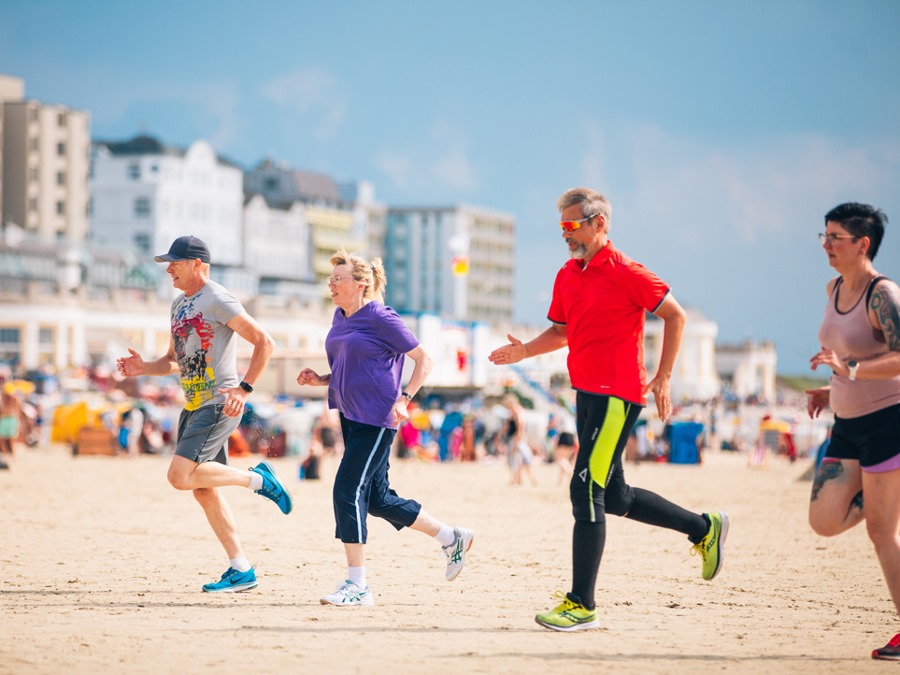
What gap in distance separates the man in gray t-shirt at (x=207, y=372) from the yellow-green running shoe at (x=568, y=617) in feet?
5.68

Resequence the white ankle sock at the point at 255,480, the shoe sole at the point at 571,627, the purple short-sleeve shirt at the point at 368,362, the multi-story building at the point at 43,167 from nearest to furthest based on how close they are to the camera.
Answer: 1. the shoe sole at the point at 571,627
2. the purple short-sleeve shirt at the point at 368,362
3. the white ankle sock at the point at 255,480
4. the multi-story building at the point at 43,167

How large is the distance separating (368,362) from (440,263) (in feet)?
467

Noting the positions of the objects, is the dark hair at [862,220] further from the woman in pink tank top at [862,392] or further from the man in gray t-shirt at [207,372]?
the man in gray t-shirt at [207,372]

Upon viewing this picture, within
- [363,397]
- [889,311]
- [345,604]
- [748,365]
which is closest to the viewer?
[889,311]

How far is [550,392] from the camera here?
63656mm

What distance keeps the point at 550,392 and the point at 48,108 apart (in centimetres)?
4897

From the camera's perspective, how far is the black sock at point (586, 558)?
586 centimetres

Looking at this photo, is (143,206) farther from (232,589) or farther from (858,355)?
(858,355)

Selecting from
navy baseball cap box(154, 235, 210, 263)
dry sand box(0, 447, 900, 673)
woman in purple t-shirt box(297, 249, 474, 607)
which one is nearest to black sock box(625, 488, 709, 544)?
dry sand box(0, 447, 900, 673)

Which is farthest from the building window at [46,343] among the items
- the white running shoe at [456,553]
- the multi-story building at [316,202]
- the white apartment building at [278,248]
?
the white running shoe at [456,553]

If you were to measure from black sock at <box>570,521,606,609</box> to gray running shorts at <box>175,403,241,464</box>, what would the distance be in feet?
6.55

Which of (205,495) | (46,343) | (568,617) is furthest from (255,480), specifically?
(46,343)

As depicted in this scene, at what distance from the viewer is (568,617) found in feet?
19.2

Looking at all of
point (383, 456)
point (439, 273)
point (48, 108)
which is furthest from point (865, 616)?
point (439, 273)
